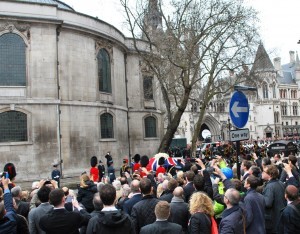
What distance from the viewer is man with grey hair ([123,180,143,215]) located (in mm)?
6242

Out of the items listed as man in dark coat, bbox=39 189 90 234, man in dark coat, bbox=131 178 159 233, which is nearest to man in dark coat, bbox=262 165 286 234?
→ man in dark coat, bbox=131 178 159 233

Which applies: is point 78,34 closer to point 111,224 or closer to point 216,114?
point 111,224

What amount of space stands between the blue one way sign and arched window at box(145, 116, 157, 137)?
2461 cm

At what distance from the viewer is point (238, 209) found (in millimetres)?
5152

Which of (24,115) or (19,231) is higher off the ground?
(24,115)

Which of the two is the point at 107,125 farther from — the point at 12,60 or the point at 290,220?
the point at 290,220

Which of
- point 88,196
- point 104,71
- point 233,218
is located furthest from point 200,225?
point 104,71

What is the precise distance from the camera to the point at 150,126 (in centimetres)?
3272

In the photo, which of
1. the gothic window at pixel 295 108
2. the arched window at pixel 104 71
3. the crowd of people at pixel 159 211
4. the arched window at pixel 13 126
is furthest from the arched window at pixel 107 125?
the gothic window at pixel 295 108

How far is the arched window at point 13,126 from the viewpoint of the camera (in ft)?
70.9

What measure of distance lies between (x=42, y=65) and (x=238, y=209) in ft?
64.7

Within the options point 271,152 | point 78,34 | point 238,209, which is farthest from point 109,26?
point 238,209

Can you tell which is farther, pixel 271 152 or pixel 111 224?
pixel 271 152

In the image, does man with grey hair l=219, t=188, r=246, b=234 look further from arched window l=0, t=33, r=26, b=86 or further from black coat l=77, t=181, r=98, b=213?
arched window l=0, t=33, r=26, b=86
